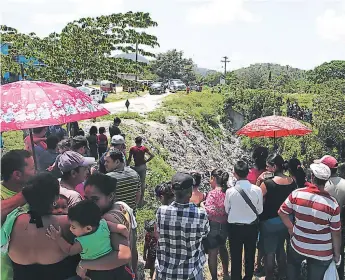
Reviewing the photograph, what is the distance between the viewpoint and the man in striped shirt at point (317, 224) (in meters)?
3.63

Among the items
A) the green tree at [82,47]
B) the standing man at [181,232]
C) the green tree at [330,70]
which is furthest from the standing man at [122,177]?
the green tree at [330,70]

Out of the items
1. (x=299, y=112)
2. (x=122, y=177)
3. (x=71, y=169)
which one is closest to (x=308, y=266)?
(x=122, y=177)

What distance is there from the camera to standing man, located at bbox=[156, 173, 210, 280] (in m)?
→ 3.28

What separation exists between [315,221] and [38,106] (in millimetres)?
2822

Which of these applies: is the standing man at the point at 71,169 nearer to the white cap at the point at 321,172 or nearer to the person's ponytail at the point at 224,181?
the person's ponytail at the point at 224,181

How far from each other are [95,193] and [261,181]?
2364 millimetres

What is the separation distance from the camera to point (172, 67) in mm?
57031

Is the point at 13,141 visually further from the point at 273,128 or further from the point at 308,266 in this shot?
the point at 308,266

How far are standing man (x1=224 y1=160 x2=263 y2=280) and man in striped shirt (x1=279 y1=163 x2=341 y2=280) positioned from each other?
0.43 metres

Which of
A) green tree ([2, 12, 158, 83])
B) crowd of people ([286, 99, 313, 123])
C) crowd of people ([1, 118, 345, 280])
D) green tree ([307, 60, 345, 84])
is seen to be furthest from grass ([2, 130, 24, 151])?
green tree ([307, 60, 345, 84])

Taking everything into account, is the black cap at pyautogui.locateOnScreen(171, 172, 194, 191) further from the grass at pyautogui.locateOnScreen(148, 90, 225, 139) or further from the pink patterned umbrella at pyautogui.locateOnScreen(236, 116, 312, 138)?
the grass at pyautogui.locateOnScreen(148, 90, 225, 139)

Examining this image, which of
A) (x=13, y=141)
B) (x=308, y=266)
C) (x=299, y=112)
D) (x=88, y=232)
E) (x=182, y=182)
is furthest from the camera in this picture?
(x=299, y=112)

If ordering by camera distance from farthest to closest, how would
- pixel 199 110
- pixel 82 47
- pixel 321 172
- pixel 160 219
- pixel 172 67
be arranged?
pixel 172 67
pixel 199 110
pixel 82 47
pixel 321 172
pixel 160 219

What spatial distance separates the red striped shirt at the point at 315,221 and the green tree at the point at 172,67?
53.9m
